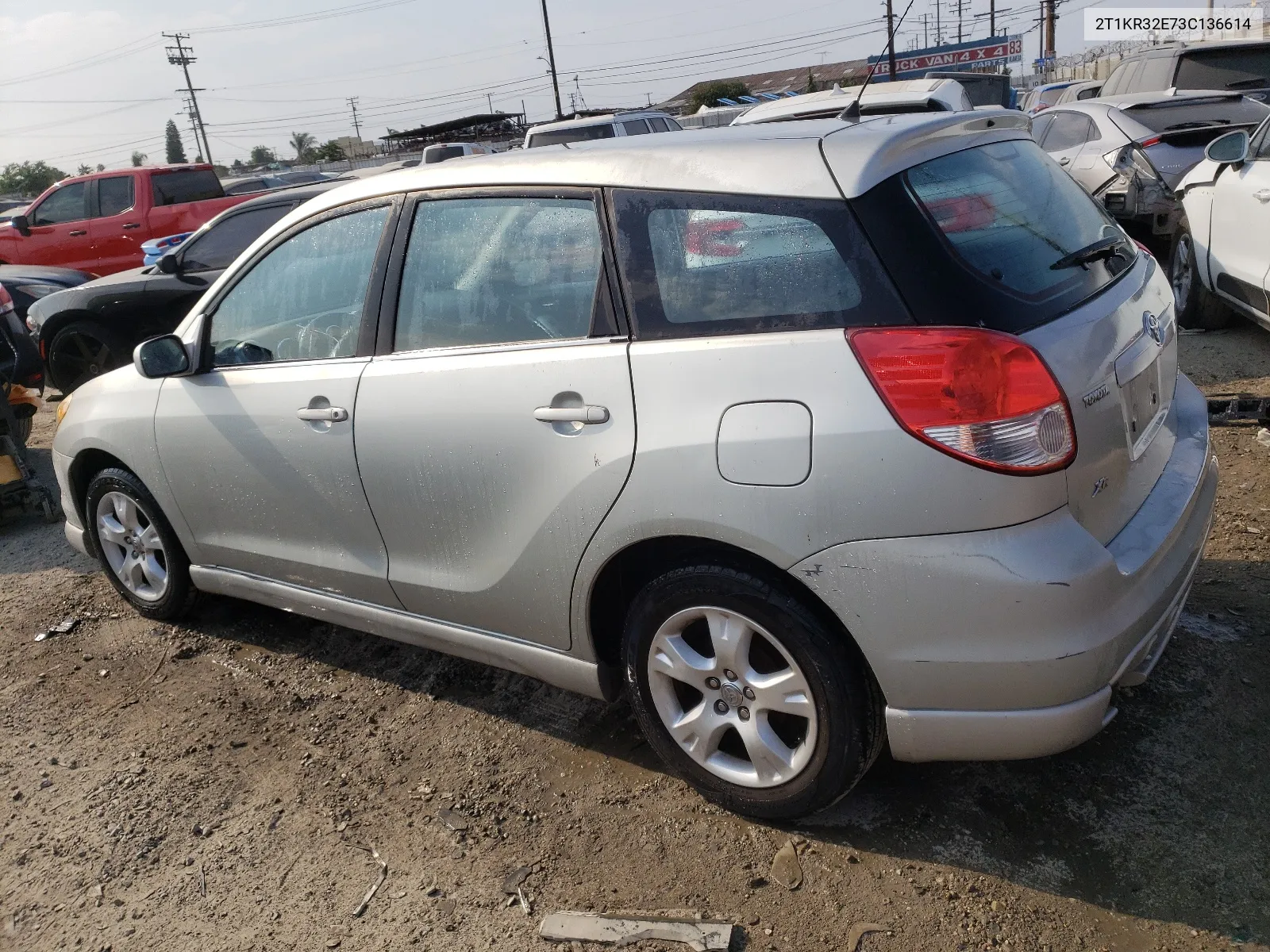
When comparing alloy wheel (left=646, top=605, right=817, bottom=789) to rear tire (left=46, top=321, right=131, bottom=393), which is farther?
rear tire (left=46, top=321, right=131, bottom=393)

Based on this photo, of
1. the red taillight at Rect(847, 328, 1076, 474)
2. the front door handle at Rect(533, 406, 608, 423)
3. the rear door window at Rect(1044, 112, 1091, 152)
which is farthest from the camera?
the rear door window at Rect(1044, 112, 1091, 152)

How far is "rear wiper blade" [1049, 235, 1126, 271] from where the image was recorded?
2.63 m

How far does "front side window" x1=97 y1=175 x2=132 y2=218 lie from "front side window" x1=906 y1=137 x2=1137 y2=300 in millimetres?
13513

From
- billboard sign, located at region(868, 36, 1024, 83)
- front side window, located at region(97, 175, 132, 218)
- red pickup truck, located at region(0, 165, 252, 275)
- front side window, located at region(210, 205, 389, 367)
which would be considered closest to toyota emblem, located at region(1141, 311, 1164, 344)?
front side window, located at region(210, 205, 389, 367)

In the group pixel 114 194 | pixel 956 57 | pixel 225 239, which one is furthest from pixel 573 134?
pixel 956 57

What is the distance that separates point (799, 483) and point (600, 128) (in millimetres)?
12747

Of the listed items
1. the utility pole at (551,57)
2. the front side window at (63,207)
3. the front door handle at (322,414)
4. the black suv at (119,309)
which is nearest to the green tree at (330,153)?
the utility pole at (551,57)

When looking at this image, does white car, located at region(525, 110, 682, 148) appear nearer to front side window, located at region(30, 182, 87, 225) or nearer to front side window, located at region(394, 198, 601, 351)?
front side window, located at region(30, 182, 87, 225)

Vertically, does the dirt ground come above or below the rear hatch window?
below

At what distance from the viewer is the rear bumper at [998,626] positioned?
2186 mm

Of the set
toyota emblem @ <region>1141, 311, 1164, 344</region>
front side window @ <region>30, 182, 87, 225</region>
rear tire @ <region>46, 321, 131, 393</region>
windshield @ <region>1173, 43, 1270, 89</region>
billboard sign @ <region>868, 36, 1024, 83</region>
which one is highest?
billboard sign @ <region>868, 36, 1024, 83</region>

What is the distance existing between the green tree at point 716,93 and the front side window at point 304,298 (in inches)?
1857

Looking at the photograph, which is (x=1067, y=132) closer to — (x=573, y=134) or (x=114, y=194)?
(x=573, y=134)

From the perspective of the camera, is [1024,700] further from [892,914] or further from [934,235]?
[934,235]
